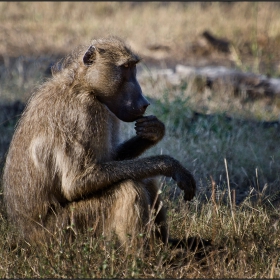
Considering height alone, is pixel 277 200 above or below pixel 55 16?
below

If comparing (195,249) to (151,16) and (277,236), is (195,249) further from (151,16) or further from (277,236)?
(151,16)

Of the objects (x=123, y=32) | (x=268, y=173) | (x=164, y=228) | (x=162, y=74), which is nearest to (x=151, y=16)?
(x=123, y=32)

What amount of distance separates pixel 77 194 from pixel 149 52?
7.93 meters

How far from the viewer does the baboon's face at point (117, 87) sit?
4113mm

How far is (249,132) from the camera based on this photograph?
662 centimetres

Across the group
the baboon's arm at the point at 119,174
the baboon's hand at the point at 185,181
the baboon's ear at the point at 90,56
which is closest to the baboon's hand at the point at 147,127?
the baboon's arm at the point at 119,174

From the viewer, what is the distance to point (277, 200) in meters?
5.24

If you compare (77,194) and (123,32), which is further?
(123,32)

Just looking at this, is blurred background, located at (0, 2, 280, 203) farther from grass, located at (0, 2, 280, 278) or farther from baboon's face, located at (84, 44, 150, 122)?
baboon's face, located at (84, 44, 150, 122)

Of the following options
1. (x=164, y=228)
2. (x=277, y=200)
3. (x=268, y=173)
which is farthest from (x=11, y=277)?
(x=268, y=173)

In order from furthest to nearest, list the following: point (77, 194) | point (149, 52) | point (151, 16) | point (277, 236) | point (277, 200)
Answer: point (151, 16)
point (149, 52)
point (277, 200)
point (277, 236)
point (77, 194)

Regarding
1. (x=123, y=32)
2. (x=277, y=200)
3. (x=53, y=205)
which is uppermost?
(x=123, y=32)

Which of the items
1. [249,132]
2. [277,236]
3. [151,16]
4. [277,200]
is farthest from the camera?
[151,16]

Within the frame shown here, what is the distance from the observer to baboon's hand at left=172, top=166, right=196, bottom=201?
4.10 metres
